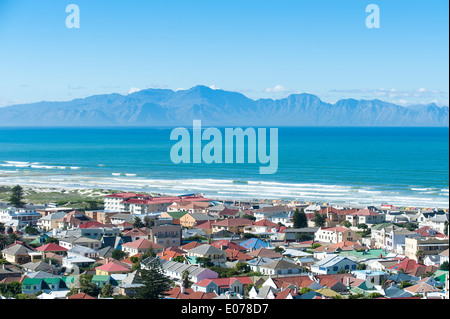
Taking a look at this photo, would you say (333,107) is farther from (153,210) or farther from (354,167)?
(153,210)

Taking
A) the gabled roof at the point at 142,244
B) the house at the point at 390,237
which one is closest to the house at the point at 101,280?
the gabled roof at the point at 142,244

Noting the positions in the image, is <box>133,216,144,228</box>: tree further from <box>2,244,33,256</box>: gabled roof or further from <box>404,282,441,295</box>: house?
<box>404,282,441,295</box>: house

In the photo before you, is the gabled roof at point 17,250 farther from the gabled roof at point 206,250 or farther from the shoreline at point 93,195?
the shoreline at point 93,195

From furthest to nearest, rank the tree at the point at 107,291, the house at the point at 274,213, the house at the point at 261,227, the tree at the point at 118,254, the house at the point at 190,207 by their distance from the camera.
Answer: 1. the house at the point at 190,207
2. the house at the point at 274,213
3. the house at the point at 261,227
4. the tree at the point at 118,254
5. the tree at the point at 107,291

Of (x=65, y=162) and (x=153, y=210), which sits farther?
(x=65, y=162)

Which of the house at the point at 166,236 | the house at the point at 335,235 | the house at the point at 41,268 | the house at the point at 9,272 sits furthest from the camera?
the house at the point at 335,235

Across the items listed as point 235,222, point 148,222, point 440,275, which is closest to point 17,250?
point 148,222
